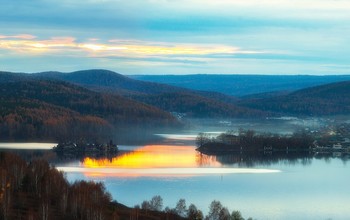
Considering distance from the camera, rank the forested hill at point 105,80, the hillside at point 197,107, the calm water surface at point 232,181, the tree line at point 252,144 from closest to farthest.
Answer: the calm water surface at point 232,181 → the tree line at point 252,144 → the hillside at point 197,107 → the forested hill at point 105,80

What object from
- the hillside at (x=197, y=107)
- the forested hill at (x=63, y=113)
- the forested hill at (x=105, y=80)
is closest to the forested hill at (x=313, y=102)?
the hillside at (x=197, y=107)

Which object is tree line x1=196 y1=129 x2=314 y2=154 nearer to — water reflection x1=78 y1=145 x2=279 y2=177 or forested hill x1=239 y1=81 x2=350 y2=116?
water reflection x1=78 y1=145 x2=279 y2=177

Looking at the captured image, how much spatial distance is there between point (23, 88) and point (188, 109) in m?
24.4

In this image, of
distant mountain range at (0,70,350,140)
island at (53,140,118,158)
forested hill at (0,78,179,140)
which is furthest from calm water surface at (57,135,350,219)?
distant mountain range at (0,70,350,140)

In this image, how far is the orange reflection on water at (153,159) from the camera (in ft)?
138

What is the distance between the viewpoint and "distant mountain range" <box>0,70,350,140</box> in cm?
6900

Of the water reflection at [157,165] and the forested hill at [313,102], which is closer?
the water reflection at [157,165]

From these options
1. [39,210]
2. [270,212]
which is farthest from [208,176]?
[39,210]

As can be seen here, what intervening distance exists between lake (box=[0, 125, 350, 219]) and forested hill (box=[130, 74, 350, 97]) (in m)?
107

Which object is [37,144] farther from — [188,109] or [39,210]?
[188,109]

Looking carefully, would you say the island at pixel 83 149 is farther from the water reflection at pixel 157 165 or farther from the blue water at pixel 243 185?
the blue water at pixel 243 185

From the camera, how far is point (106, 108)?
281ft

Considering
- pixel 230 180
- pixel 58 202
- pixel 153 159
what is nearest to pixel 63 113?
pixel 153 159

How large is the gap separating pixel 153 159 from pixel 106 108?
41.0 meters
